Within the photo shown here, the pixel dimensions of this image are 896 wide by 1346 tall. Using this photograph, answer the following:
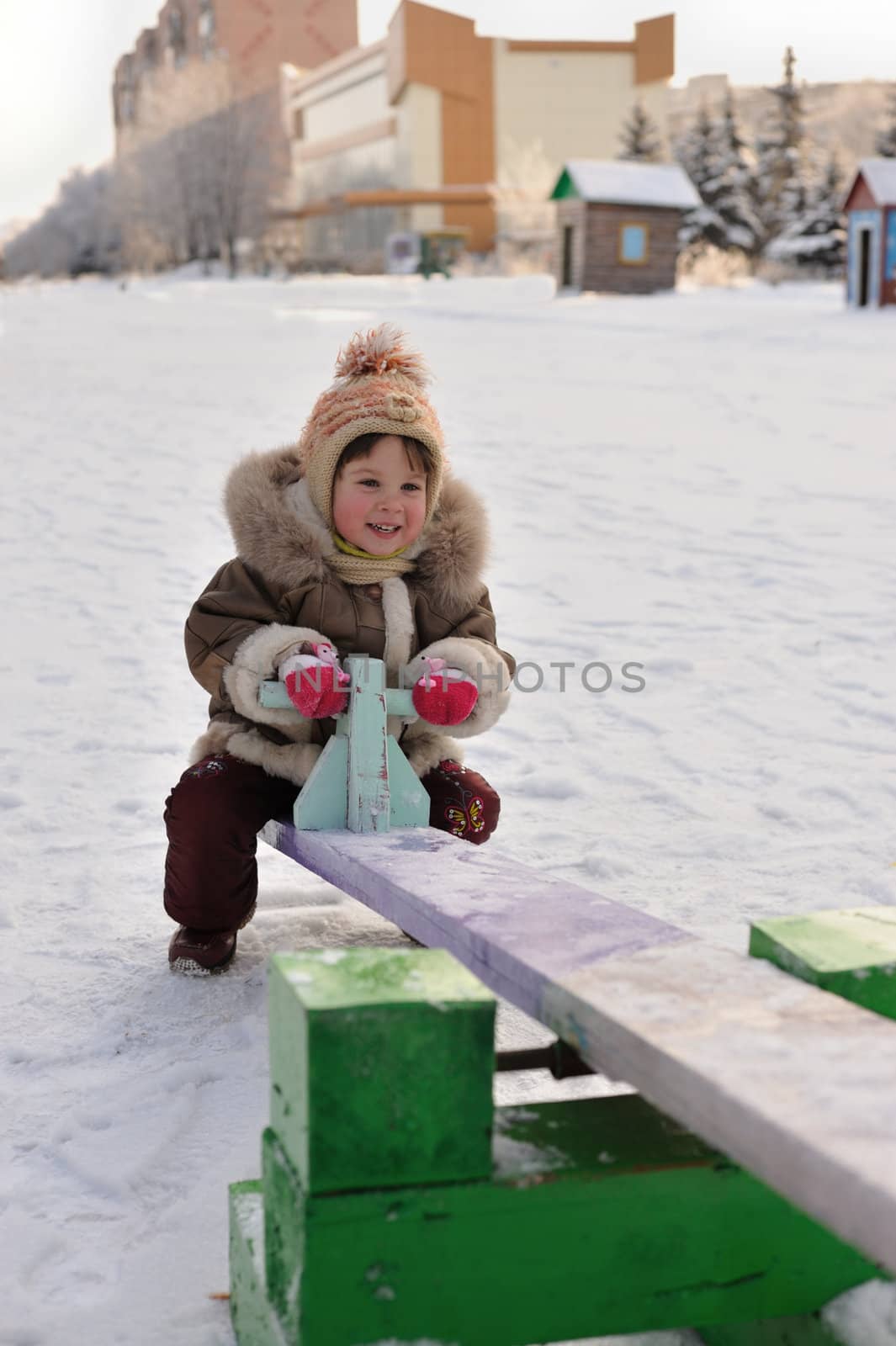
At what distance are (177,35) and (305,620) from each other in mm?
88563

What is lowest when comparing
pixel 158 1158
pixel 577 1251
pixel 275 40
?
pixel 158 1158

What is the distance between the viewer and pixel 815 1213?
102cm

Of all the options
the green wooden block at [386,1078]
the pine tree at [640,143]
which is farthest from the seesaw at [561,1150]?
the pine tree at [640,143]

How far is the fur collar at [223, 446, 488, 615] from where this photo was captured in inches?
102

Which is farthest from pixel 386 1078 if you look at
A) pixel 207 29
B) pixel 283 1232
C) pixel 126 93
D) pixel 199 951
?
pixel 126 93

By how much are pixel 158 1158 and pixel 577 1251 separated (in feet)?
2.68

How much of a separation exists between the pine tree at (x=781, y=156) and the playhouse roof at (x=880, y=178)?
16.4 meters

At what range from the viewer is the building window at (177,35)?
80188mm

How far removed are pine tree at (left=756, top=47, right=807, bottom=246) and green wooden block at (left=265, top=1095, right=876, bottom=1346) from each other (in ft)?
119

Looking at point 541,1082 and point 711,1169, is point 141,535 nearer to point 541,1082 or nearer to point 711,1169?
point 541,1082

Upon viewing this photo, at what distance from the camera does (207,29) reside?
74.8 metres

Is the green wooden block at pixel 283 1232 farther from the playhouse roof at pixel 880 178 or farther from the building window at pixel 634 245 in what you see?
the building window at pixel 634 245

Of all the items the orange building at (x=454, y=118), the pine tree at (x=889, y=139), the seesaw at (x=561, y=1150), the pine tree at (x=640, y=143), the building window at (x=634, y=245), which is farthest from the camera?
the orange building at (x=454, y=118)

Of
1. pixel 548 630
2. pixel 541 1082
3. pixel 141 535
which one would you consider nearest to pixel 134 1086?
pixel 541 1082
